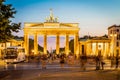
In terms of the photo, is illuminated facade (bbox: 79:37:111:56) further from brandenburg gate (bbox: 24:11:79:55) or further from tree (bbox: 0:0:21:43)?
tree (bbox: 0:0:21:43)

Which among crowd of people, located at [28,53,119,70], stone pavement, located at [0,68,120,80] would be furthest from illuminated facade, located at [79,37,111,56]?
stone pavement, located at [0,68,120,80]

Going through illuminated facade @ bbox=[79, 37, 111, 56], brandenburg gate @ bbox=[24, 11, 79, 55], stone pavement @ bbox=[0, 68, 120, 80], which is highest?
brandenburg gate @ bbox=[24, 11, 79, 55]

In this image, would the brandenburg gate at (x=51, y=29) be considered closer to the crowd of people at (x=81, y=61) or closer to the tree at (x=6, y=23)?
the crowd of people at (x=81, y=61)

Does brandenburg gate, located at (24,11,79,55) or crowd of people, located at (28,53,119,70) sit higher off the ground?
brandenburg gate, located at (24,11,79,55)

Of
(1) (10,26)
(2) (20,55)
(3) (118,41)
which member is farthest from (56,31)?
(1) (10,26)

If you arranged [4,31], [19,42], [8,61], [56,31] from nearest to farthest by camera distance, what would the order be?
[4,31]
[8,61]
[56,31]
[19,42]

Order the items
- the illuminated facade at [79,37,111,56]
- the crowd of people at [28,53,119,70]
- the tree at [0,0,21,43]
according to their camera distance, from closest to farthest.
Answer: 1. the tree at [0,0,21,43]
2. the crowd of people at [28,53,119,70]
3. the illuminated facade at [79,37,111,56]

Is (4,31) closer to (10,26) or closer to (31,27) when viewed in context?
(10,26)

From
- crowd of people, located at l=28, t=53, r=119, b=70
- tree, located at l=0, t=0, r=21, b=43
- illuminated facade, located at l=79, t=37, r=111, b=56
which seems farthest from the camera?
illuminated facade, located at l=79, t=37, r=111, b=56

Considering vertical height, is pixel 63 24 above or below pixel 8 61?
above

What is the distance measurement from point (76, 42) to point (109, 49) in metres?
14.0

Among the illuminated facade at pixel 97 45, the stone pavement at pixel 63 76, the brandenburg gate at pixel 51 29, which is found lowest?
the stone pavement at pixel 63 76

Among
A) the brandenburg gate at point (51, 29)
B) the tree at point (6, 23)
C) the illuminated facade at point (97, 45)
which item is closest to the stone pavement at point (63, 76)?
the tree at point (6, 23)

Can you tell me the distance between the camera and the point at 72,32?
127m
